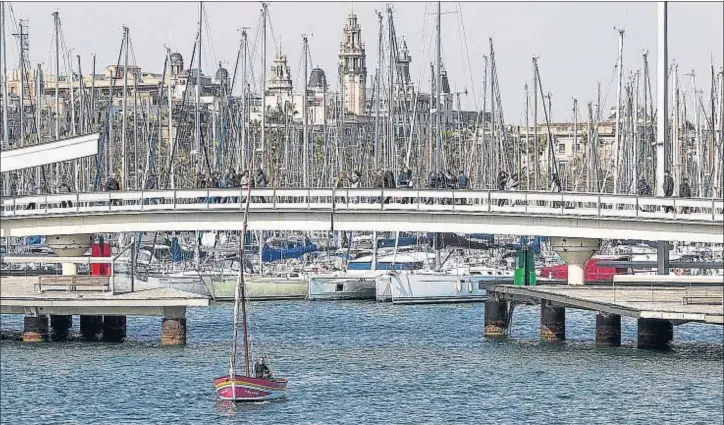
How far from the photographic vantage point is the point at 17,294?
79.3m

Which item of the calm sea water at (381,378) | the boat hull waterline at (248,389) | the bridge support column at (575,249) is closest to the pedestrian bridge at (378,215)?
the bridge support column at (575,249)

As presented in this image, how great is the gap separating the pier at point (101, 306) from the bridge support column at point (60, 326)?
0.62 feet

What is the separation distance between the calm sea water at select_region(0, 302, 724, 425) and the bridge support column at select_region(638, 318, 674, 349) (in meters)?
0.68

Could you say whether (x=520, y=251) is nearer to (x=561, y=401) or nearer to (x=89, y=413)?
(x=561, y=401)

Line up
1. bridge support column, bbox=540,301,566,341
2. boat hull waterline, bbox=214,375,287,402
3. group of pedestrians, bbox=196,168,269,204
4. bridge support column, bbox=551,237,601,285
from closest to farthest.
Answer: boat hull waterline, bbox=214,375,287,402 → bridge support column, bbox=551,237,601,285 → bridge support column, bbox=540,301,566,341 → group of pedestrians, bbox=196,168,269,204

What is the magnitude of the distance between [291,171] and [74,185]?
23.6 meters

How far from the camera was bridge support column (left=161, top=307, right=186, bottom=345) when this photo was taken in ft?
250

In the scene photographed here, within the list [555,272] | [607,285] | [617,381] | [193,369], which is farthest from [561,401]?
[555,272]

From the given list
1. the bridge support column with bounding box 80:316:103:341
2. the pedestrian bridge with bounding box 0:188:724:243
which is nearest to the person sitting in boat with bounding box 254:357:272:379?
the pedestrian bridge with bounding box 0:188:724:243

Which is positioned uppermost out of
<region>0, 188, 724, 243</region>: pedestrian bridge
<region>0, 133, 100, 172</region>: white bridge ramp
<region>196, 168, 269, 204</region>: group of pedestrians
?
<region>0, 133, 100, 172</region>: white bridge ramp

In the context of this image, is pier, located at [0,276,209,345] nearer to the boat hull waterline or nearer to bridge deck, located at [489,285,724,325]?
the boat hull waterline

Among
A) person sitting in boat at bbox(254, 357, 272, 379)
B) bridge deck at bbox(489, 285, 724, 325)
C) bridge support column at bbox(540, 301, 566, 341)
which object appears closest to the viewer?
person sitting in boat at bbox(254, 357, 272, 379)

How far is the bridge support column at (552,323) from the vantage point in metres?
78.4

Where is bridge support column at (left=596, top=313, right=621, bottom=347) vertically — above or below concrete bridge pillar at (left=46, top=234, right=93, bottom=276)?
below
